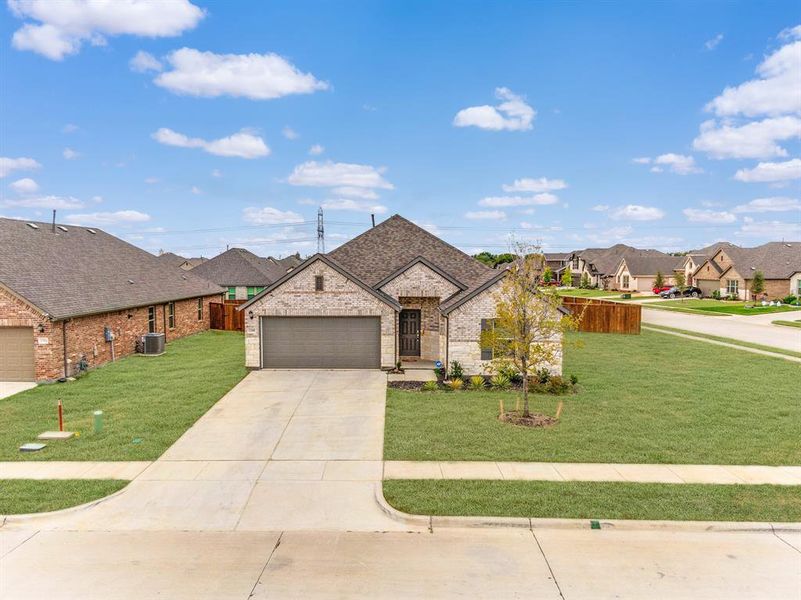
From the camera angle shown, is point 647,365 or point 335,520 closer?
point 335,520

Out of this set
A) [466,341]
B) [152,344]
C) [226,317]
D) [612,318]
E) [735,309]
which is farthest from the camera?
[735,309]

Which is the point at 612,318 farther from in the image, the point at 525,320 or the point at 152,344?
the point at 152,344

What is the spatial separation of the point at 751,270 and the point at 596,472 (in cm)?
6060

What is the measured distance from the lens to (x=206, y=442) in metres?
12.1

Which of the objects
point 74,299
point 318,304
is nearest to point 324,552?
point 318,304

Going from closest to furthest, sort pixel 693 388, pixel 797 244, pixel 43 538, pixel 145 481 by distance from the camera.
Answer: pixel 43 538, pixel 145 481, pixel 693 388, pixel 797 244

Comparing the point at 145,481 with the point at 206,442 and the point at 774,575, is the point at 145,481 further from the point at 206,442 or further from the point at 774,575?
the point at 774,575

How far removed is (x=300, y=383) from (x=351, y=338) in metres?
3.25

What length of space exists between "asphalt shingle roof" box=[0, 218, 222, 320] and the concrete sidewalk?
49.3 ft

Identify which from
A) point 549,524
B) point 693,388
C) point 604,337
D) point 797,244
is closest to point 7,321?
point 549,524

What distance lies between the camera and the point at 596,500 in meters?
8.93

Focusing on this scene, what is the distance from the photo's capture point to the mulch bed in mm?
13195

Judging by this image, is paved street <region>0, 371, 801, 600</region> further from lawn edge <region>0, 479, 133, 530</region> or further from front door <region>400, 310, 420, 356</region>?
front door <region>400, 310, 420, 356</region>

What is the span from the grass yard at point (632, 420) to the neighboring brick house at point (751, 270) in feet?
139
